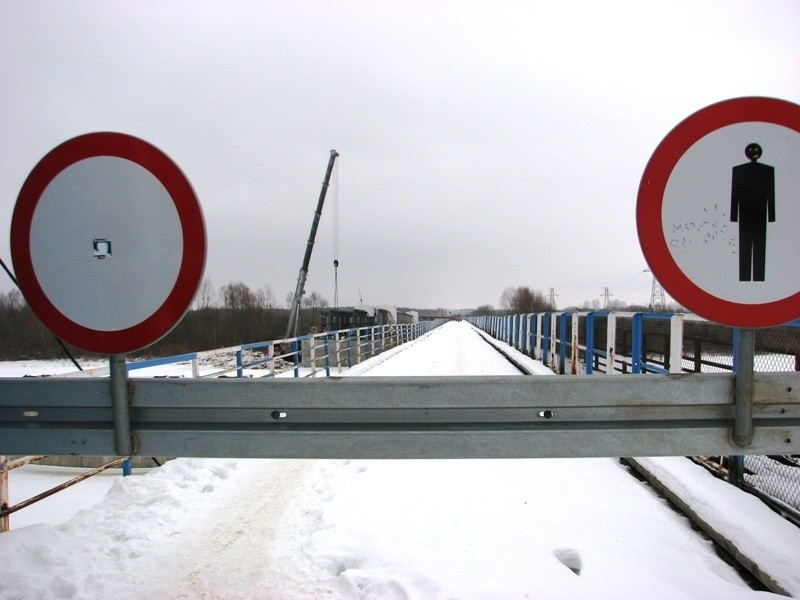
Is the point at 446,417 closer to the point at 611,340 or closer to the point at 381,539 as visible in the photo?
the point at 381,539

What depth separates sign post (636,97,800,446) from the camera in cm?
147

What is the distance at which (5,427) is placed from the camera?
63.7 inches

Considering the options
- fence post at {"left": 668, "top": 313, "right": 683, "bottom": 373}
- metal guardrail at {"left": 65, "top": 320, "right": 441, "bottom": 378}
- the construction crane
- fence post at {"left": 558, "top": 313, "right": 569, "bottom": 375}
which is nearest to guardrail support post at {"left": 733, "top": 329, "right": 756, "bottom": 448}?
metal guardrail at {"left": 65, "top": 320, "right": 441, "bottom": 378}

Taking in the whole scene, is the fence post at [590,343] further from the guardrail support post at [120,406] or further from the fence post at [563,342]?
the guardrail support post at [120,406]

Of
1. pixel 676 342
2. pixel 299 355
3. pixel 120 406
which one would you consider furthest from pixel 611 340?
pixel 299 355

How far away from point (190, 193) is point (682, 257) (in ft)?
5.50

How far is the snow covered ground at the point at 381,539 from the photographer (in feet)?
9.02

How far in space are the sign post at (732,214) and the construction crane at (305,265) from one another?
35.3m

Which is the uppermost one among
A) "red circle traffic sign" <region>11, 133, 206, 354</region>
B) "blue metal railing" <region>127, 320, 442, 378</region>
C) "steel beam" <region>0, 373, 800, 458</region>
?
"red circle traffic sign" <region>11, 133, 206, 354</region>

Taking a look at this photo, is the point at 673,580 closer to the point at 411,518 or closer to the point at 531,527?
the point at 531,527

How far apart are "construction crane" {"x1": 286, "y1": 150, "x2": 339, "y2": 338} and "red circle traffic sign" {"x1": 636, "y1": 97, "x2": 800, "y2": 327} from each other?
35303mm

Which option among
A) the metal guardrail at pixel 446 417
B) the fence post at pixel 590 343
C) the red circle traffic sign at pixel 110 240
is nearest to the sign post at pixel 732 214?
the metal guardrail at pixel 446 417

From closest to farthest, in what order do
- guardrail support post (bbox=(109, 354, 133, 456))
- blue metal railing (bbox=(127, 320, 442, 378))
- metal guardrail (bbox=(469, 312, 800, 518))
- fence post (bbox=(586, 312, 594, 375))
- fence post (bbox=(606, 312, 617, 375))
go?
guardrail support post (bbox=(109, 354, 133, 456))
metal guardrail (bbox=(469, 312, 800, 518))
blue metal railing (bbox=(127, 320, 442, 378))
fence post (bbox=(606, 312, 617, 375))
fence post (bbox=(586, 312, 594, 375))

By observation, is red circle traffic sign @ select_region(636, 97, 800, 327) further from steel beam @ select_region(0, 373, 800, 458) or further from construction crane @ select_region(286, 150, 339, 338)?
construction crane @ select_region(286, 150, 339, 338)
